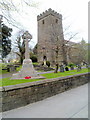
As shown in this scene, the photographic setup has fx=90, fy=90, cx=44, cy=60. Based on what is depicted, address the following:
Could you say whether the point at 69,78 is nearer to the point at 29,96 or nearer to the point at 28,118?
the point at 29,96

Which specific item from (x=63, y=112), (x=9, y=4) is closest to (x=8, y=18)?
(x=9, y=4)

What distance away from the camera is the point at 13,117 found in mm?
2623

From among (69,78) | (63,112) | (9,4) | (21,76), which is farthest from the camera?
(21,76)

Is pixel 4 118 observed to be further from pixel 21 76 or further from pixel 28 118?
pixel 21 76

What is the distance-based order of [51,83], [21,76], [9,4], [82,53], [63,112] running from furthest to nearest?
[82,53]
[21,76]
[51,83]
[9,4]
[63,112]

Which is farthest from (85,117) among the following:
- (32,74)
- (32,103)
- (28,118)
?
(32,74)

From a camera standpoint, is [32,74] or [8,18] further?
[32,74]

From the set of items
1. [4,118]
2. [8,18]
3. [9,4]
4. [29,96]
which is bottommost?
[4,118]

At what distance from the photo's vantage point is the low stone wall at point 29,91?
9.82ft

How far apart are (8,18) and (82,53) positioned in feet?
69.0

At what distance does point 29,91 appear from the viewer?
11.6 ft

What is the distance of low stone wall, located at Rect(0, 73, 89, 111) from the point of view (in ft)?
9.82

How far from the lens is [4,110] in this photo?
292cm

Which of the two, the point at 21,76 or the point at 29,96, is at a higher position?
the point at 21,76
